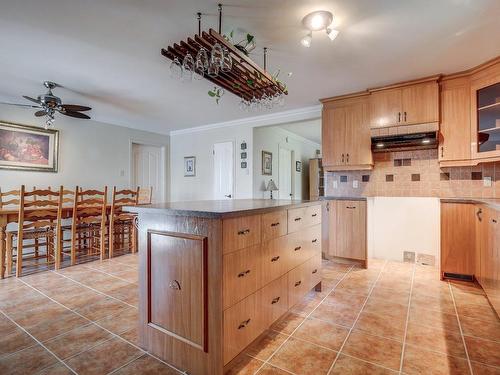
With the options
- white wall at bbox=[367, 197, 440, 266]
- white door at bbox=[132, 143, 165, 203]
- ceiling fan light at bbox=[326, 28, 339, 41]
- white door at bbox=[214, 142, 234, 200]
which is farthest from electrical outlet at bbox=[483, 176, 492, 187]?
white door at bbox=[132, 143, 165, 203]

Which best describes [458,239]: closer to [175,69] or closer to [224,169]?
[175,69]

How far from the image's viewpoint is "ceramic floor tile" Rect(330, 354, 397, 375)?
1463mm

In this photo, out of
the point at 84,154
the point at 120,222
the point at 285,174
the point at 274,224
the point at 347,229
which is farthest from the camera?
the point at 285,174

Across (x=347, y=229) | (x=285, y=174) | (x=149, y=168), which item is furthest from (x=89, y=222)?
(x=285, y=174)

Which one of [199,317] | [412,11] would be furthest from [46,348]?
[412,11]

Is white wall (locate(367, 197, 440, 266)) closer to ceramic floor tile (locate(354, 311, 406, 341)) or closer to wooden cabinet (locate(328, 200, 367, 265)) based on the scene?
wooden cabinet (locate(328, 200, 367, 265))

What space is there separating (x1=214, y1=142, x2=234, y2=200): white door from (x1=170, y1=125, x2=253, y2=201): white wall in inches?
3.8

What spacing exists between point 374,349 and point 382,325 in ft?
1.16

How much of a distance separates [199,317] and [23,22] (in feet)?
8.28

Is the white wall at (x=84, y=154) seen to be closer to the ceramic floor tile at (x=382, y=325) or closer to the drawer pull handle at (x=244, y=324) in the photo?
the drawer pull handle at (x=244, y=324)

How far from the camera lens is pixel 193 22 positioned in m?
2.05

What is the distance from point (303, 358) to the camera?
5.21ft

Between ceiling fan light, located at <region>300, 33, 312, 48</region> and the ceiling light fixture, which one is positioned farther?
ceiling fan light, located at <region>300, 33, 312, 48</region>

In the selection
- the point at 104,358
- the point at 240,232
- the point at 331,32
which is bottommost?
the point at 104,358
